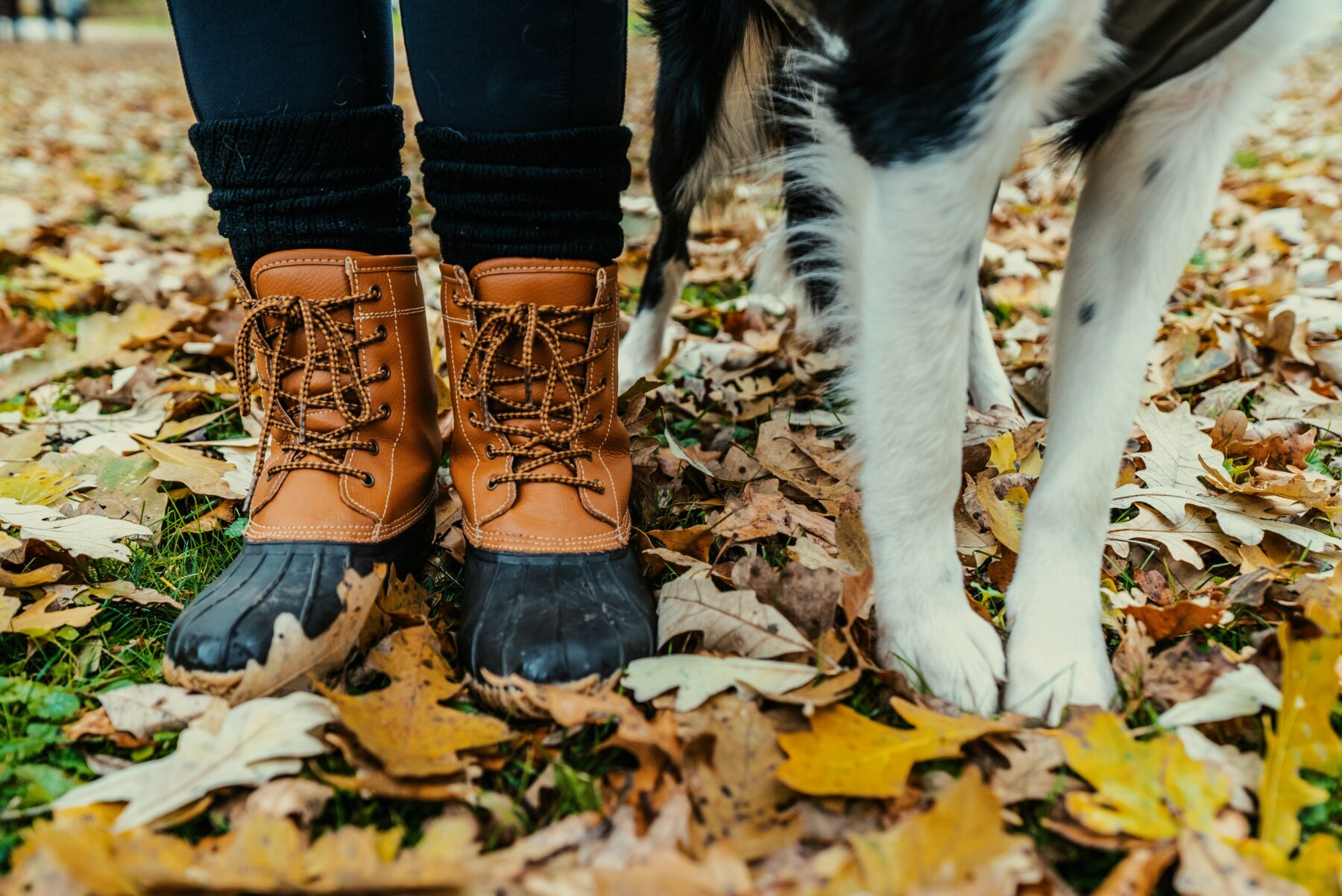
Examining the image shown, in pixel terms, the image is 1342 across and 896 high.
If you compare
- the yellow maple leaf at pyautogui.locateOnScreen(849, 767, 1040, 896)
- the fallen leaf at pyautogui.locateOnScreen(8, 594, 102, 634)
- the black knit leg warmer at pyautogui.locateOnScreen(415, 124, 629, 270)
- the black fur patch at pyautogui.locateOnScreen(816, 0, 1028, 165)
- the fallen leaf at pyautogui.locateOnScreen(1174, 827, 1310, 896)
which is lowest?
the fallen leaf at pyautogui.locateOnScreen(8, 594, 102, 634)

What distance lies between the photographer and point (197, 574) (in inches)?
60.4

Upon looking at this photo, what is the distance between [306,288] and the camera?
141 centimetres

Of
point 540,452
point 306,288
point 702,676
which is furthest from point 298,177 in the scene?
point 702,676

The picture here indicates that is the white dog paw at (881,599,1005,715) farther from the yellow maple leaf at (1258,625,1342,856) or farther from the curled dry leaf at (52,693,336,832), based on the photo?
the curled dry leaf at (52,693,336,832)

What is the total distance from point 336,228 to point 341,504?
0.41m

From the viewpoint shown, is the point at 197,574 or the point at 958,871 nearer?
the point at 958,871

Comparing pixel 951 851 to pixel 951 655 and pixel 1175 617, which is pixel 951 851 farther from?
pixel 1175 617

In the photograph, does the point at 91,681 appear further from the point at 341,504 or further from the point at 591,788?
the point at 591,788

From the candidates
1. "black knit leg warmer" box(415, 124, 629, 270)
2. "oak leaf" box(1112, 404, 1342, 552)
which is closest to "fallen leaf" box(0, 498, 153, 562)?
"black knit leg warmer" box(415, 124, 629, 270)

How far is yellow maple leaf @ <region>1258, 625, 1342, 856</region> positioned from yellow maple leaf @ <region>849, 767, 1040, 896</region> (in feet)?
0.89

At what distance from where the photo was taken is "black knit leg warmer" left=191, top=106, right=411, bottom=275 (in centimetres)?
135

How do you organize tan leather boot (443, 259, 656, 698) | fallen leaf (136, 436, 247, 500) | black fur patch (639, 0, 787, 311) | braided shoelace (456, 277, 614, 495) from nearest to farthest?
tan leather boot (443, 259, 656, 698) → braided shoelace (456, 277, 614, 495) → fallen leaf (136, 436, 247, 500) → black fur patch (639, 0, 787, 311)

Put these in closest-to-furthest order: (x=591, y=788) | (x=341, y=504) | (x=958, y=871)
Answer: (x=958, y=871) → (x=591, y=788) → (x=341, y=504)

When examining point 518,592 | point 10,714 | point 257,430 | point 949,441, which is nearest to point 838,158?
point 949,441
